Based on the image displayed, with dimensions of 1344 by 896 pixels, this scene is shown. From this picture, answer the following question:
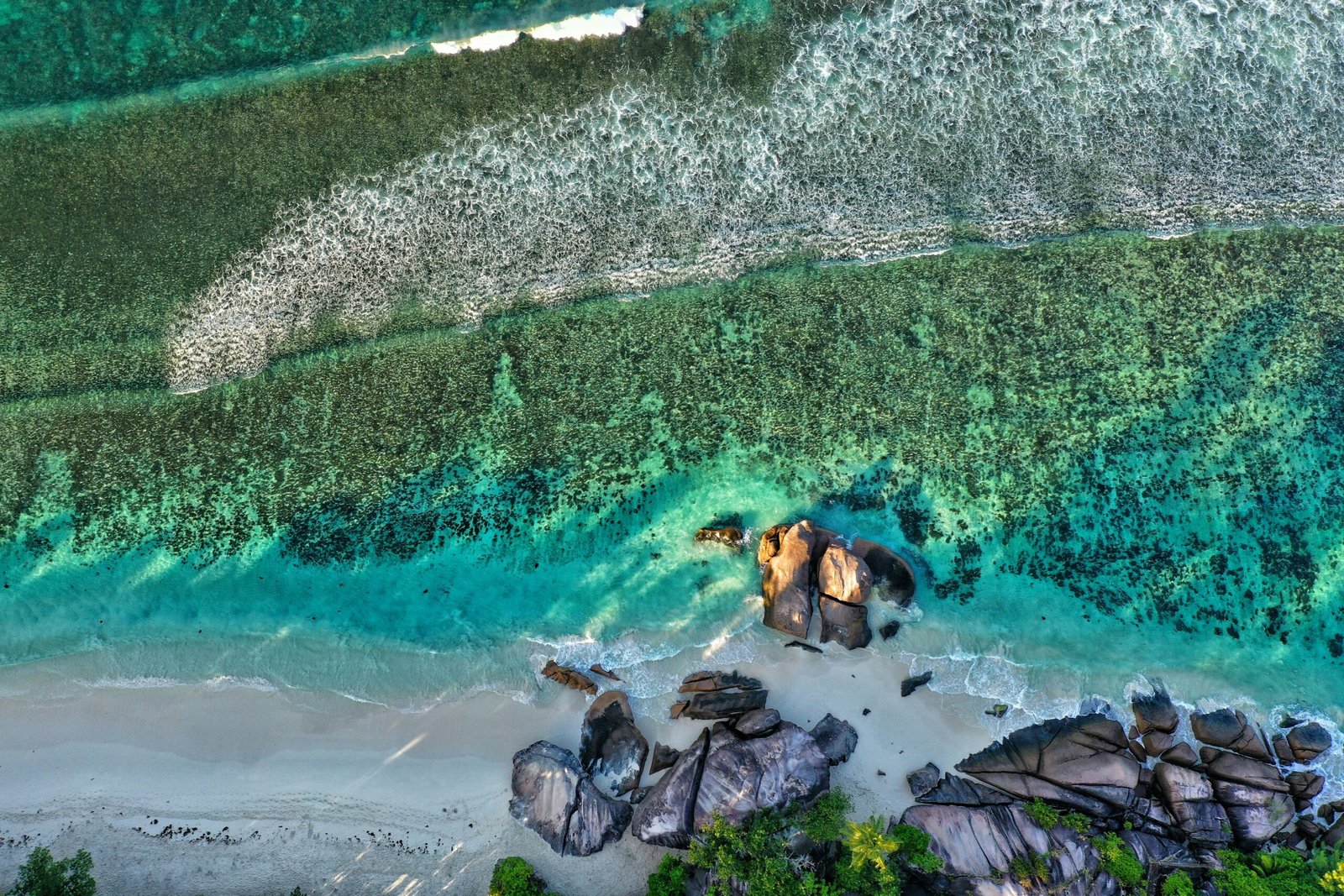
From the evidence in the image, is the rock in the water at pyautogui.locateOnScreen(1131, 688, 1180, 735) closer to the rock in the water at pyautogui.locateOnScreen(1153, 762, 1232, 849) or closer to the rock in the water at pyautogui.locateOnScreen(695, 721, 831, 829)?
the rock in the water at pyautogui.locateOnScreen(1153, 762, 1232, 849)

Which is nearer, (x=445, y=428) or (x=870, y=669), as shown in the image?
(x=870, y=669)

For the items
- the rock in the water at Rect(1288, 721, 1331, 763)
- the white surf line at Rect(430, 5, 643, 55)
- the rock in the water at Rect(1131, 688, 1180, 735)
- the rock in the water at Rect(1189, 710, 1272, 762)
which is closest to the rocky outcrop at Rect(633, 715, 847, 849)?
the rock in the water at Rect(1131, 688, 1180, 735)

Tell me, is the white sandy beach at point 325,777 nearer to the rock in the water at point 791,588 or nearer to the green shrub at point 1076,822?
the rock in the water at point 791,588

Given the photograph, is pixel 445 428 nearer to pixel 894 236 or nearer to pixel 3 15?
pixel 894 236

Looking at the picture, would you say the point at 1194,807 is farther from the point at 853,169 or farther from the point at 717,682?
the point at 853,169

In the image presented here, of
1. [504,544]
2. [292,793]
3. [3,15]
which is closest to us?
[292,793]

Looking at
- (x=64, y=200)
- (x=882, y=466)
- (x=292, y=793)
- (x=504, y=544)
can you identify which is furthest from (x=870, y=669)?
(x=64, y=200)
